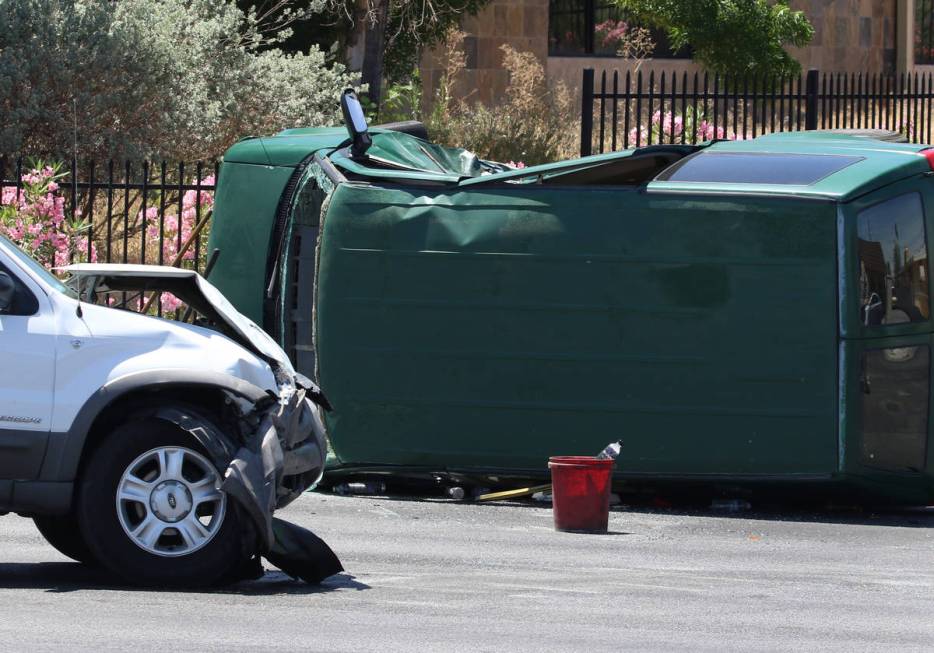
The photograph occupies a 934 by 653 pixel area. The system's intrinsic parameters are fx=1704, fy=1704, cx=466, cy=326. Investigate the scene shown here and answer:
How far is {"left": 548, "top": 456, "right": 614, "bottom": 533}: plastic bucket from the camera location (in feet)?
32.1

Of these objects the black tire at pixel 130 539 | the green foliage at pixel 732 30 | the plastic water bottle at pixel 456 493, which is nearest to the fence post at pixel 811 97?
the plastic water bottle at pixel 456 493

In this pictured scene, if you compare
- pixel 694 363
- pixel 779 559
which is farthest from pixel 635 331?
pixel 779 559

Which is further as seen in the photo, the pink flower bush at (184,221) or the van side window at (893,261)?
the pink flower bush at (184,221)

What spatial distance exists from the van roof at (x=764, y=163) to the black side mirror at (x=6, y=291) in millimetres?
3643

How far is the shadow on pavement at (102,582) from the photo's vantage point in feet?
24.9

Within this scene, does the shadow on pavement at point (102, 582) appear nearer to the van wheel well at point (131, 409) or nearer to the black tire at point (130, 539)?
the black tire at point (130, 539)

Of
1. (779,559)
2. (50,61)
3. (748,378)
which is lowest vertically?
(779,559)

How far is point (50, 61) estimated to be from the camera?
18.0m

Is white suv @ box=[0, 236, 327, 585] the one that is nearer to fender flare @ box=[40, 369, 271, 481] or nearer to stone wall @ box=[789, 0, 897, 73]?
fender flare @ box=[40, 369, 271, 481]

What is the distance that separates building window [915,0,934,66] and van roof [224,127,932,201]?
1102 inches

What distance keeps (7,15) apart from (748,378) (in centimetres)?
1074

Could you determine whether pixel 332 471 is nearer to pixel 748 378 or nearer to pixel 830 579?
pixel 748 378

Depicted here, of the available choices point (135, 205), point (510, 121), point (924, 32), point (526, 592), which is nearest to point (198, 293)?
point (526, 592)

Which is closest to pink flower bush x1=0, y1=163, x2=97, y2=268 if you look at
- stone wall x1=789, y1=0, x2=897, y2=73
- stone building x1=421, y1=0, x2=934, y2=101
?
stone building x1=421, y1=0, x2=934, y2=101
